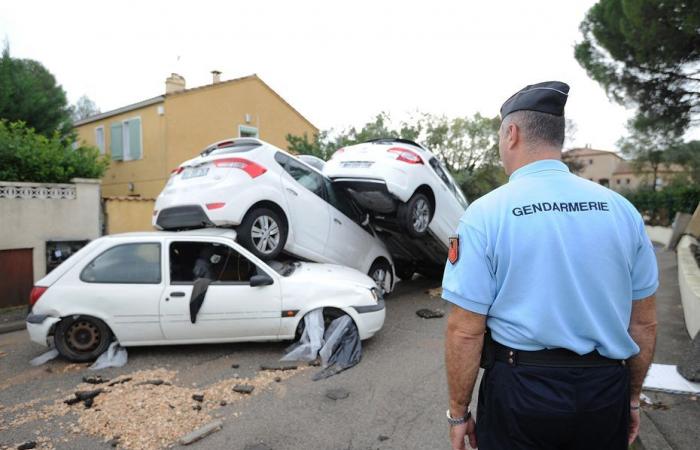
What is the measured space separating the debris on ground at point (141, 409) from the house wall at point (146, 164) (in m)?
11.3

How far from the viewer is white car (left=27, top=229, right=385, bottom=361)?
4887 mm

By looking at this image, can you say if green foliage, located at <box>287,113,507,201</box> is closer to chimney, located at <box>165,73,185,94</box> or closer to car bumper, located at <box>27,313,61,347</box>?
chimney, located at <box>165,73,185,94</box>

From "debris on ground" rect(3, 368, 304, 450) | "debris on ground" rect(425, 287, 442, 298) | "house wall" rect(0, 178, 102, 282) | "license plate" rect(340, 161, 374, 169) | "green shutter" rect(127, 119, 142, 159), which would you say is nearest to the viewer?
"debris on ground" rect(3, 368, 304, 450)

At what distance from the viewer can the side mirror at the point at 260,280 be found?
16.4ft

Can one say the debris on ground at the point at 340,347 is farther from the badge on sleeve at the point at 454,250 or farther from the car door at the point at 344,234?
the badge on sleeve at the point at 454,250

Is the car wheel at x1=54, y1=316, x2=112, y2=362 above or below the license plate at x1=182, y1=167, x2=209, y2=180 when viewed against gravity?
below

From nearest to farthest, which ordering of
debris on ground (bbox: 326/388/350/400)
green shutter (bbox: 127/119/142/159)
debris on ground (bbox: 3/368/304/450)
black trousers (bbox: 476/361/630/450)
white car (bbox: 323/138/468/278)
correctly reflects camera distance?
Answer: black trousers (bbox: 476/361/630/450), debris on ground (bbox: 3/368/304/450), debris on ground (bbox: 326/388/350/400), white car (bbox: 323/138/468/278), green shutter (bbox: 127/119/142/159)

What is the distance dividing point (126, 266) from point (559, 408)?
4793mm

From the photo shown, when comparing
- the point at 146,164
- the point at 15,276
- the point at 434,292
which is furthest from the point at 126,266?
the point at 146,164

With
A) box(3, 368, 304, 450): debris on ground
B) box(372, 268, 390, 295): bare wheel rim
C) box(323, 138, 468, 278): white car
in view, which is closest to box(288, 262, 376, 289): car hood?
box(3, 368, 304, 450): debris on ground

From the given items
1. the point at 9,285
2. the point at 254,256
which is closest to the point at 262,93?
the point at 9,285

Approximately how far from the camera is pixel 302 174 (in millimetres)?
6473

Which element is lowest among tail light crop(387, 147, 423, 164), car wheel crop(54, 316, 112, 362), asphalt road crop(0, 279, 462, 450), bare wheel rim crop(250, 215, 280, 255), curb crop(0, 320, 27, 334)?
curb crop(0, 320, 27, 334)

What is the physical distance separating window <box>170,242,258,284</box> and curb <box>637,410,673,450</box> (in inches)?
152
